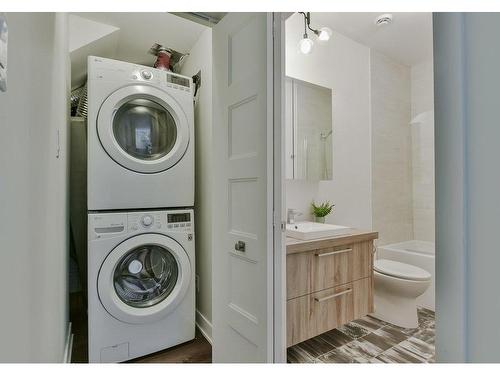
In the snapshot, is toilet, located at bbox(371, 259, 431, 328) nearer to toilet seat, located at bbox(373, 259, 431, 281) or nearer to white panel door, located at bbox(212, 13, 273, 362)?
toilet seat, located at bbox(373, 259, 431, 281)

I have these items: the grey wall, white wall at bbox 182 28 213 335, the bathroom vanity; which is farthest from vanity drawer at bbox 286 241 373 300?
the grey wall

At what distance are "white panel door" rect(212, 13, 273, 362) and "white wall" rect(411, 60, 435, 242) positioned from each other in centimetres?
257

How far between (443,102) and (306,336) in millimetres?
1543

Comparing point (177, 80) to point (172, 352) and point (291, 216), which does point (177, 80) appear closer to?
point (291, 216)

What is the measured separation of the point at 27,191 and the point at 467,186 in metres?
0.96

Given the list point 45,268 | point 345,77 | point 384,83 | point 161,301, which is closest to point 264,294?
point 45,268

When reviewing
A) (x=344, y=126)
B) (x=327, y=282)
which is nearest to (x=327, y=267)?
(x=327, y=282)

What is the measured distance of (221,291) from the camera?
1479mm

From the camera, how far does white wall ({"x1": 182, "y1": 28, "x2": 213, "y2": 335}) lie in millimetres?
1960

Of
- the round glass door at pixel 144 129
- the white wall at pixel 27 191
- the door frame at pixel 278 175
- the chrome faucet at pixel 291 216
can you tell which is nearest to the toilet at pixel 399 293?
the chrome faucet at pixel 291 216

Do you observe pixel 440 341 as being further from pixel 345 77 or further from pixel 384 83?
pixel 384 83

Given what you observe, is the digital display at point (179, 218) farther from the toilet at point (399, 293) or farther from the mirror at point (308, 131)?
the toilet at point (399, 293)

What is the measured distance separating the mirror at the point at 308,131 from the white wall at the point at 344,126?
6 cm

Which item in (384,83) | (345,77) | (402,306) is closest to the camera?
(402,306)
